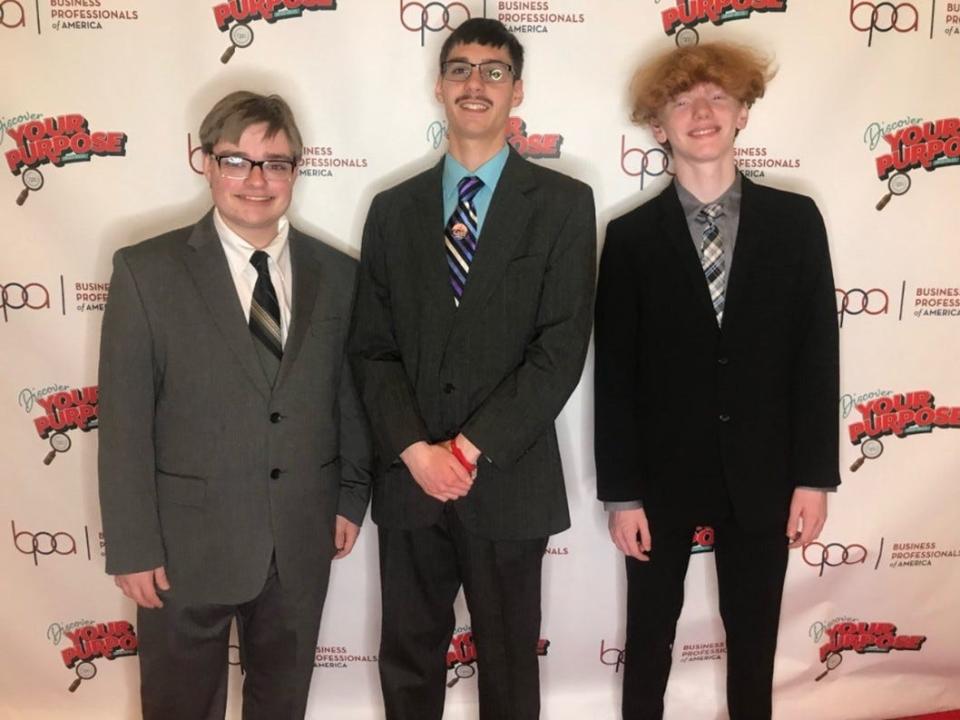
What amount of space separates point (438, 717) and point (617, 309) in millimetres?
1131

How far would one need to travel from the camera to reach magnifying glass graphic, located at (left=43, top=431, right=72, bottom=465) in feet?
7.30

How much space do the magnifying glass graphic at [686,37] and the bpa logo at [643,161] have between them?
11.3 inches

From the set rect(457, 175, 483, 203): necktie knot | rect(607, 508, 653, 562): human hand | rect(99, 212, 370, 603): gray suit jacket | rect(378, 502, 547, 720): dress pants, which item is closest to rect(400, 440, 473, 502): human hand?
rect(378, 502, 547, 720): dress pants

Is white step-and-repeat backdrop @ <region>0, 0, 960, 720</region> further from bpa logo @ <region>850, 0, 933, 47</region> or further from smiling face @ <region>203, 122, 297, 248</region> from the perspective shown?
smiling face @ <region>203, 122, 297, 248</region>

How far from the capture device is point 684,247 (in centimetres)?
179

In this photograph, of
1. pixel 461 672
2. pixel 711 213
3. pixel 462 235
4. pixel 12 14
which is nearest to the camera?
pixel 462 235

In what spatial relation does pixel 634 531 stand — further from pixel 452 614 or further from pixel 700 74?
pixel 700 74

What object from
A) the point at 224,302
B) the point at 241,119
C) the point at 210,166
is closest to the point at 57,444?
the point at 224,302

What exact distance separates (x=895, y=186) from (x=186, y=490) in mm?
2075

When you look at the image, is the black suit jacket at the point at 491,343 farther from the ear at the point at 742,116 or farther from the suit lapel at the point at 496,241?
the ear at the point at 742,116

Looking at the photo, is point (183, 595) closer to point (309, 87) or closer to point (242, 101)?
point (242, 101)

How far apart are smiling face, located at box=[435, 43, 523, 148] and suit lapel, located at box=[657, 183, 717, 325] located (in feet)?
1.45

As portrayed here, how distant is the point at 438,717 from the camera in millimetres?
1941

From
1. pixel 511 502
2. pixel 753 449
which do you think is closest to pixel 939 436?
pixel 753 449
